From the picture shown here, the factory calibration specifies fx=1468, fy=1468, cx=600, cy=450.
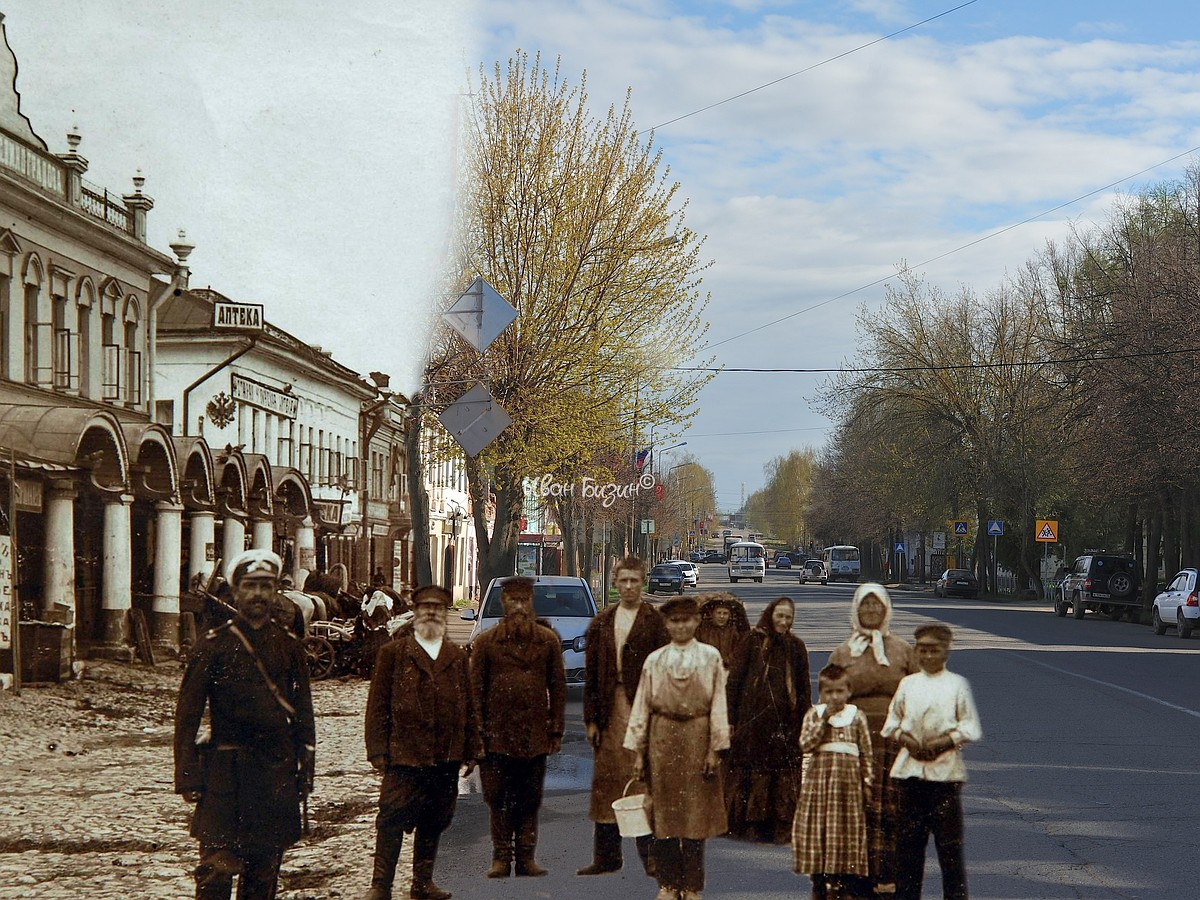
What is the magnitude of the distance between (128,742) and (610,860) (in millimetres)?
9113

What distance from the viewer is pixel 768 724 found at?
6.89 meters

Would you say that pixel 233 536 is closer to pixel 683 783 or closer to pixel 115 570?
pixel 115 570

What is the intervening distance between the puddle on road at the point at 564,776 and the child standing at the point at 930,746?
5602 mm

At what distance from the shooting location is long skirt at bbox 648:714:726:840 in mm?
6285

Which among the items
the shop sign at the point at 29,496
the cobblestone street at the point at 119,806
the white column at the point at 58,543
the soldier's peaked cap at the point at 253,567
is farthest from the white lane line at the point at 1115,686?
the shop sign at the point at 29,496

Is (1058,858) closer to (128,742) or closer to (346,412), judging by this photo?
(128,742)

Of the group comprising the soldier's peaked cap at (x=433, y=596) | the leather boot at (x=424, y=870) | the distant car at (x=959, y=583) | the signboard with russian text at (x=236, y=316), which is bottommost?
the distant car at (x=959, y=583)

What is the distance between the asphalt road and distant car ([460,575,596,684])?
2.39 feet

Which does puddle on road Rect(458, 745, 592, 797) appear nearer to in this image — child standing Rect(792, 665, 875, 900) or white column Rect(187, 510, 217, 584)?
child standing Rect(792, 665, 875, 900)

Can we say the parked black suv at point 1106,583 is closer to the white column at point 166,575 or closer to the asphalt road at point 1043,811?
the asphalt road at point 1043,811

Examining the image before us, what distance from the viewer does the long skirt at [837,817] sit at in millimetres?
5785

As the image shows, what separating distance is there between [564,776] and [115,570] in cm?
1516

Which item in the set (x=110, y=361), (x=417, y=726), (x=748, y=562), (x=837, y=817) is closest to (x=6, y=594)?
(x=110, y=361)

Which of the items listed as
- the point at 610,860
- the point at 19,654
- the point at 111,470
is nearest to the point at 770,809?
the point at 610,860
